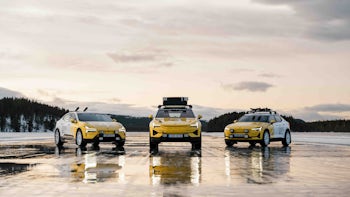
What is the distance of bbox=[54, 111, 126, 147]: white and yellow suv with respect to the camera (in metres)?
28.8

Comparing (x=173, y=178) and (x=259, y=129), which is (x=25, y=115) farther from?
(x=173, y=178)

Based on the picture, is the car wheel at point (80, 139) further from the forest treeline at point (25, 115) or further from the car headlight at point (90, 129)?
the forest treeline at point (25, 115)

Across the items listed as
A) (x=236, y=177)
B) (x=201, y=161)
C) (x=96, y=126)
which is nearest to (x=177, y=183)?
(x=236, y=177)

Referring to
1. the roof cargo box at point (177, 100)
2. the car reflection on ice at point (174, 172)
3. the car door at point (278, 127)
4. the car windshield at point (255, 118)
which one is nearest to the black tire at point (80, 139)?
the car windshield at point (255, 118)

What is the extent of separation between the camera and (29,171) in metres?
15.4

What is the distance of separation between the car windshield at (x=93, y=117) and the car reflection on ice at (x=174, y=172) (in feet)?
37.7

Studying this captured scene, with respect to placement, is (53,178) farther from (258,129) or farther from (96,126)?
(258,129)

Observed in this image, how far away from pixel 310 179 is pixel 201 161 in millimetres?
5969

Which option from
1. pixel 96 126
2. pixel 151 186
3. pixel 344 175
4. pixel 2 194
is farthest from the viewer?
pixel 96 126

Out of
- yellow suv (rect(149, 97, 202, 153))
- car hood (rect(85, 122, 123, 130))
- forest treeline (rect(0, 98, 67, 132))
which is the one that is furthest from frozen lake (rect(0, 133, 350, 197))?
forest treeline (rect(0, 98, 67, 132))

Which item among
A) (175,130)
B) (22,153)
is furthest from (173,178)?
(175,130)

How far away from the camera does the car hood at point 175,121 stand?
26.8 meters

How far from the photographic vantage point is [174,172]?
15.1 m

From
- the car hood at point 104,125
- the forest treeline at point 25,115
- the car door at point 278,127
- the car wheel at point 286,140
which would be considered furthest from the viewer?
the forest treeline at point 25,115
